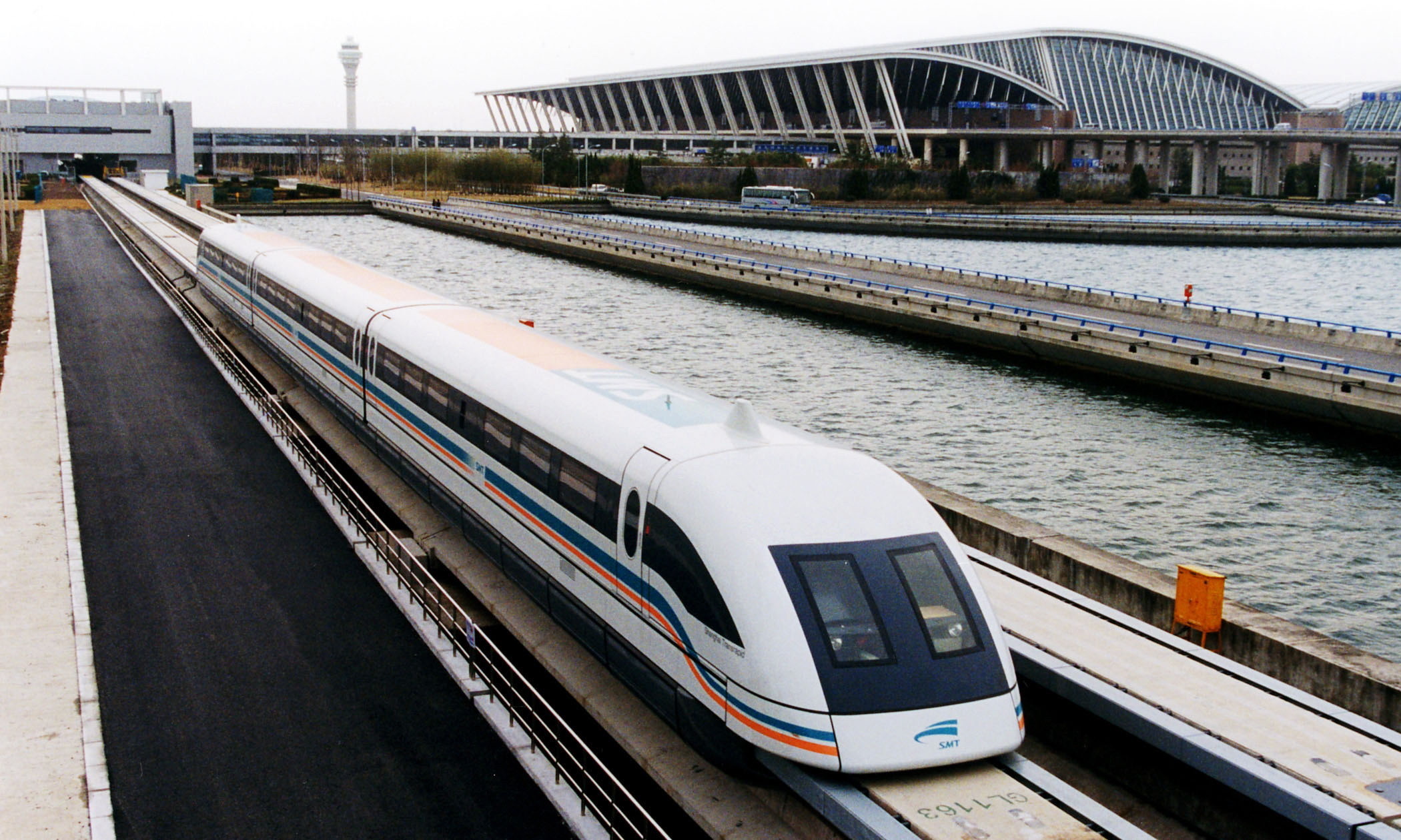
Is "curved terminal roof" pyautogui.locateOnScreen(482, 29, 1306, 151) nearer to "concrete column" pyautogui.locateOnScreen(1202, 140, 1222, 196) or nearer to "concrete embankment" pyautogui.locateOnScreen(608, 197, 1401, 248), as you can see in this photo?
"concrete column" pyautogui.locateOnScreen(1202, 140, 1222, 196)

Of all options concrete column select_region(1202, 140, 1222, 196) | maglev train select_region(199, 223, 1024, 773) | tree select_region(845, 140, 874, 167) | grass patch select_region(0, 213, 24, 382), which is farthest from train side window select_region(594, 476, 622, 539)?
concrete column select_region(1202, 140, 1222, 196)

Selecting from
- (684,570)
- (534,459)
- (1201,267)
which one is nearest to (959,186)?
(1201,267)

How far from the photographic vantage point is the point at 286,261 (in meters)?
31.2

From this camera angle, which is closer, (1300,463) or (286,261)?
(286,261)

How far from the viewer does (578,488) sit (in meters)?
14.2

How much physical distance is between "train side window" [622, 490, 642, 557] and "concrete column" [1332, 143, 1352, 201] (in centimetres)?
17452

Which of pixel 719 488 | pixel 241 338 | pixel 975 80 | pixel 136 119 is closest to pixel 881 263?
pixel 241 338

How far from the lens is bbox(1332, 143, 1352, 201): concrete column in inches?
6417

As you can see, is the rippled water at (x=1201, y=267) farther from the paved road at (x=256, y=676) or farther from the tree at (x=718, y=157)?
the paved road at (x=256, y=676)

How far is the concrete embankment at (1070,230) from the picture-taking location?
364 ft

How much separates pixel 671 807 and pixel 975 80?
162m

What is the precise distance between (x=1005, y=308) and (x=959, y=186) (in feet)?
300

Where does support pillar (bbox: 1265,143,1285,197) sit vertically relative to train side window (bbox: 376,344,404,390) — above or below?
above

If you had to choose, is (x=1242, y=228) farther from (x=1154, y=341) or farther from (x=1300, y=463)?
(x=1300, y=463)
